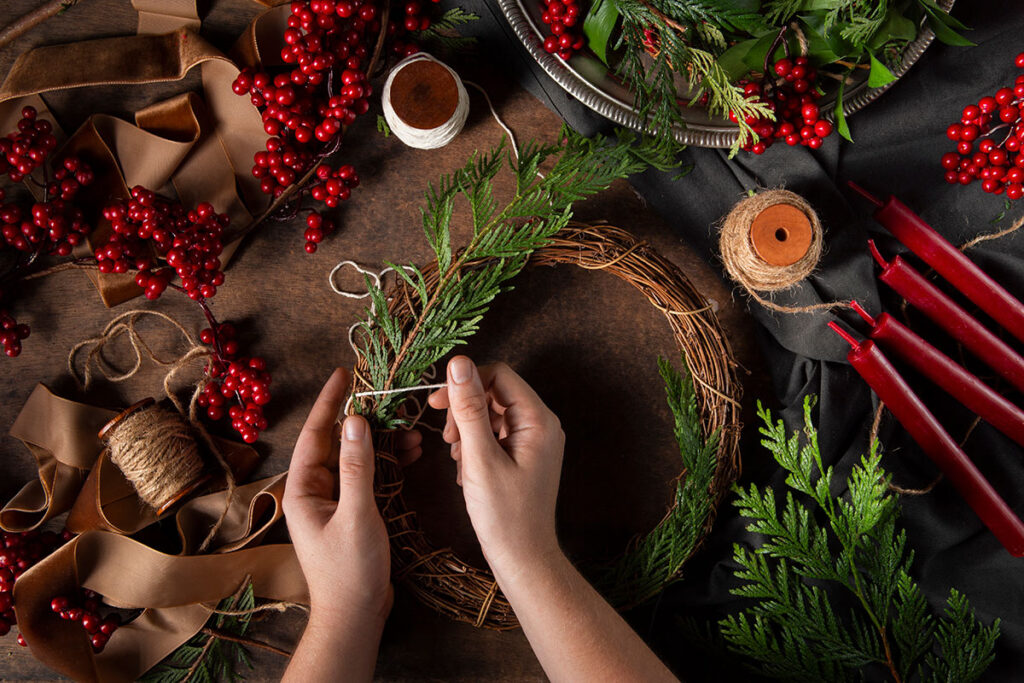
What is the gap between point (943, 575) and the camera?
4.89ft

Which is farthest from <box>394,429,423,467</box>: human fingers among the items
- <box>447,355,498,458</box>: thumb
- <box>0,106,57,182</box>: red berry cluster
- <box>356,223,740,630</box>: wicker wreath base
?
<box>0,106,57,182</box>: red berry cluster

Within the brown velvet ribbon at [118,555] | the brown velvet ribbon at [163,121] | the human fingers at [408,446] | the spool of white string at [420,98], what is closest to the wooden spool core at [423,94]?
the spool of white string at [420,98]

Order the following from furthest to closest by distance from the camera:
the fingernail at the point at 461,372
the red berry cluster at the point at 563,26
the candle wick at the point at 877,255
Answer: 1. the candle wick at the point at 877,255
2. the red berry cluster at the point at 563,26
3. the fingernail at the point at 461,372

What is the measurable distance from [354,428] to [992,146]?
58.4 inches

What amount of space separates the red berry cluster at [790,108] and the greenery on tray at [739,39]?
0.07 feet

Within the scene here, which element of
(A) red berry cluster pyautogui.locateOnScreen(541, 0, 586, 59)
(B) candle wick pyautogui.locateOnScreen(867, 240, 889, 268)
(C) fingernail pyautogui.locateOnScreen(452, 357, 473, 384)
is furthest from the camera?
(B) candle wick pyautogui.locateOnScreen(867, 240, 889, 268)

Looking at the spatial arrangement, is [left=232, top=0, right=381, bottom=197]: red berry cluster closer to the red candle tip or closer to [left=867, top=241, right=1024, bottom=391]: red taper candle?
the red candle tip

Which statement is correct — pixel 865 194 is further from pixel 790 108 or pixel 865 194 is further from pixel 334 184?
pixel 334 184

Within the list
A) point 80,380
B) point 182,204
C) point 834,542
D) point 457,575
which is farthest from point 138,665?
point 834,542

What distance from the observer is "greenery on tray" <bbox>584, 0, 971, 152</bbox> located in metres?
1.29

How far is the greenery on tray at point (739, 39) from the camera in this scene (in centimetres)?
129

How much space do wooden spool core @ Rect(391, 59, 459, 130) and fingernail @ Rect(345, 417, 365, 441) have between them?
2.18 feet

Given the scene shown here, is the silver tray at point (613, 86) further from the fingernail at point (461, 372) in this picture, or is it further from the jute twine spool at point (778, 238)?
the fingernail at point (461, 372)

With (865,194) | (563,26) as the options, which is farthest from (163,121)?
(865,194)
